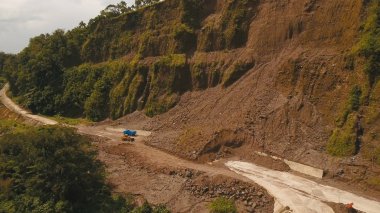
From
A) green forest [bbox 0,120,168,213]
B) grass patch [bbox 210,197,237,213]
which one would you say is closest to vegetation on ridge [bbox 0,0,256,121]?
grass patch [bbox 210,197,237,213]

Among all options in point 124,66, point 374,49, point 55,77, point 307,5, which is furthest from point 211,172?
point 55,77

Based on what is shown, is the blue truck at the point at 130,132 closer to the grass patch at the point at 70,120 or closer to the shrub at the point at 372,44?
the grass patch at the point at 70,120

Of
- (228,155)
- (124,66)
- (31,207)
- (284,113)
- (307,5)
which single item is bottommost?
(31,207)

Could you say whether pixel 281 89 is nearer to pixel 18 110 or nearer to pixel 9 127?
pixel 9 127

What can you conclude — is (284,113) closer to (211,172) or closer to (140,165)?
(211,172)

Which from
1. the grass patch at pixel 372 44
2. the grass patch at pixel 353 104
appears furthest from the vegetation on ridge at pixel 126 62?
the grass patch at pixel 353 104

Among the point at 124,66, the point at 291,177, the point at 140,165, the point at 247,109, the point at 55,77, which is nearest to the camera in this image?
the point at 291,177

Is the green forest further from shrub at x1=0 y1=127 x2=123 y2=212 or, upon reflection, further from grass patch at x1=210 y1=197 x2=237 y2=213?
grass patch at x1=210 y1=197 x2=237 y2=213
